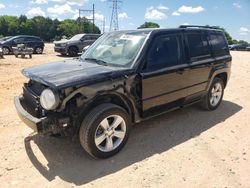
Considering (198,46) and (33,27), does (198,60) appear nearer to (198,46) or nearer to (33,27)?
(198,46)

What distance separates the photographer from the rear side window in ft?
19.2

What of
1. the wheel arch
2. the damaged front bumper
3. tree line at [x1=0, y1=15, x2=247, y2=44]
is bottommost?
the damaged front bumper

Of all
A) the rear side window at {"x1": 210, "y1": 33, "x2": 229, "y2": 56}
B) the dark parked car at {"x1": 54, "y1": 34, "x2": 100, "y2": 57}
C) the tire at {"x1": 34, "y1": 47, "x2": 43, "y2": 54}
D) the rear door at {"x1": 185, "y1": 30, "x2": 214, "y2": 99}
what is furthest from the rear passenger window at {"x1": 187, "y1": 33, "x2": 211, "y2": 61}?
the tire at {"x1": 34, "y1": 47, "x2": 43, "y2": 54}

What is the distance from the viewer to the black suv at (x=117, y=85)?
140 inches

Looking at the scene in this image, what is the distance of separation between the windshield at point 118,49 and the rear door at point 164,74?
0.82ft

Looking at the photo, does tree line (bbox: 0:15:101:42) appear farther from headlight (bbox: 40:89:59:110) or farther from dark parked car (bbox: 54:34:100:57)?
headlight (bbox: 40:89:59:110)

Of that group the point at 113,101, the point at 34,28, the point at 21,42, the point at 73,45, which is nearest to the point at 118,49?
the point at 113,101

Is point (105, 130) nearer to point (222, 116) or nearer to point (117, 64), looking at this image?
point (117, 64)

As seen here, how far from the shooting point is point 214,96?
6152 mm

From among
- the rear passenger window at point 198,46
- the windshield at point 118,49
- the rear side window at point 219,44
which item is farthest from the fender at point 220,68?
the windshield at point 118,49

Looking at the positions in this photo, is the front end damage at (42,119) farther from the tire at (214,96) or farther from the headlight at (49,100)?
the tire at (214,96)

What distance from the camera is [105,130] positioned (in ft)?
12.7

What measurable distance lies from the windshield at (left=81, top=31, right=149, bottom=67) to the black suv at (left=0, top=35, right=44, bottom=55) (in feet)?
58.5

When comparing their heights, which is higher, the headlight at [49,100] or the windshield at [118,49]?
the windshield at [118,49]
